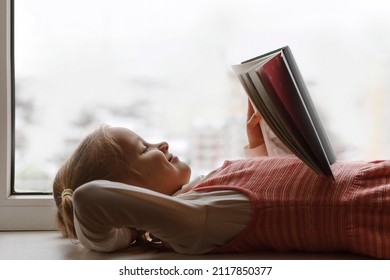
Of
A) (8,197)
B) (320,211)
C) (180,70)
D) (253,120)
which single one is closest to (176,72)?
(180,70)

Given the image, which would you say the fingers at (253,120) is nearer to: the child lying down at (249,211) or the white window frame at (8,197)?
the child lying down at (249,211)

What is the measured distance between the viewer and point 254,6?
4.61 feet

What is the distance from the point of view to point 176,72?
140 cm

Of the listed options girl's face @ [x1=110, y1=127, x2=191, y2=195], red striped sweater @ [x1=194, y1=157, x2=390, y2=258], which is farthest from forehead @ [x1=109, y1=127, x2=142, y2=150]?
red striped sweater @ [x1=194, y1=157, x2=390, y2=258]

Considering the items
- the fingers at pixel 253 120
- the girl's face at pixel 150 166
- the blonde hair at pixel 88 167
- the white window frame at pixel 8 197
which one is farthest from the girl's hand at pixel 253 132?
the white window frame at pixel 8 197

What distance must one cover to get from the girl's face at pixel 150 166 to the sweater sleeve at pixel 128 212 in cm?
16

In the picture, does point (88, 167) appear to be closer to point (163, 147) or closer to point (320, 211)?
point (163, 147)

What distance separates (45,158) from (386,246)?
78 cm

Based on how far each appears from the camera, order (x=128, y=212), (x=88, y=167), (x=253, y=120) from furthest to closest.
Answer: (x=253, y=120) < (x=88, y=167) < (x=128, y=212)

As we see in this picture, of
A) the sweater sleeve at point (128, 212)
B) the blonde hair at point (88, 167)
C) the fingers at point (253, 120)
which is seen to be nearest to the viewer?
the sweater sleeve at point (128, 212)

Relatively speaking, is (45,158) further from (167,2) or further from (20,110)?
(167,2)

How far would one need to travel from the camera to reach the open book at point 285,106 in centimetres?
93

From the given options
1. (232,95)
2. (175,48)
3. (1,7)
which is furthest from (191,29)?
(1,7)

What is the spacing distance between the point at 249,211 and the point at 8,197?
612mm
